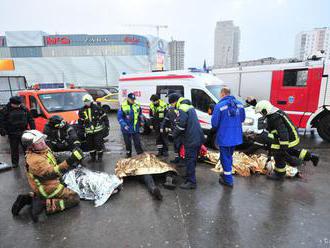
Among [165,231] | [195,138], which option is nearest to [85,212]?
[165,231]

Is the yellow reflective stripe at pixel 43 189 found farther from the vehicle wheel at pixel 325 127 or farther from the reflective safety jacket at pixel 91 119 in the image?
the vehicle wheel at pixel 325 127

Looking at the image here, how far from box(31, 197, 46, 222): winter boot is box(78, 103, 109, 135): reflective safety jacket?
240 cm

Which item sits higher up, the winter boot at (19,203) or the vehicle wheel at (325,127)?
the vehicle wheel at (325,127)

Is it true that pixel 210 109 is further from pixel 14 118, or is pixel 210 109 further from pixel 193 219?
pixel 14 118

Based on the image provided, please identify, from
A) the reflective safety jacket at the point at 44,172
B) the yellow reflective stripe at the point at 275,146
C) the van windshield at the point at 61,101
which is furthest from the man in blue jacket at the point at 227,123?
the van windshield at the point at 61,101

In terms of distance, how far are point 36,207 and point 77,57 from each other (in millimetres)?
68959

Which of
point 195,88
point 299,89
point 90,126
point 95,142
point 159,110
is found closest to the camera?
point 90,126

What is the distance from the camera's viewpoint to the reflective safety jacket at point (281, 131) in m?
4.18

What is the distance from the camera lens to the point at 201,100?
6742 millimetres

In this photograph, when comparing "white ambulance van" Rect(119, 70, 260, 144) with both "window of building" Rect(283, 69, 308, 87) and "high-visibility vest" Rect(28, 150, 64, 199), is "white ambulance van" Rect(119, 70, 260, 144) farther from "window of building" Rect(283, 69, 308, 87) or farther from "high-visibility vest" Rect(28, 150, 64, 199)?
"high-visibility vest" Rect(28, 150, 64, 199)

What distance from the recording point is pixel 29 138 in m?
3.03

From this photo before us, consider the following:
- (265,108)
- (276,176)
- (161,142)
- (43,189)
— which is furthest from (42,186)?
(276,176)

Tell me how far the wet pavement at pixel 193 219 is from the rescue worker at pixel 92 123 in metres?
1.78

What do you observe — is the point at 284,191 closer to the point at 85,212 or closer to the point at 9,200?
the point at 85,212
